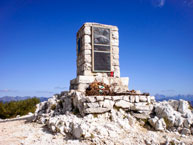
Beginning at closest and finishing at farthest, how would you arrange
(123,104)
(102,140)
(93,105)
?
1. (102,140)
2. (93,105)
3. (123,104)

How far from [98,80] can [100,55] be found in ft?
4.74

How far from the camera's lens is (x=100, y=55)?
30.1 feet

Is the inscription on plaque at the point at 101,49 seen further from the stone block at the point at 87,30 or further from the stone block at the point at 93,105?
the stone block at the point at 93,105

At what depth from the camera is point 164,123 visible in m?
6.01

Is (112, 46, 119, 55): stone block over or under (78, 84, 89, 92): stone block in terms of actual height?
over

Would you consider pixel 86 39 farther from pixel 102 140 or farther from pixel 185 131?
pixel 185 131

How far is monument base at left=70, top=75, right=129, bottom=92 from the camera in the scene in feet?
26.9

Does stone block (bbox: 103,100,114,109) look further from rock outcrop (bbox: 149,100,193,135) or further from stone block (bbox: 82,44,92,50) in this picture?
stone block (bbox: 82,44,92,50)

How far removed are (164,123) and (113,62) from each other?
176 inches

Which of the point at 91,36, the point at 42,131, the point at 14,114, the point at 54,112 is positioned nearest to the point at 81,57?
the point at 91,36

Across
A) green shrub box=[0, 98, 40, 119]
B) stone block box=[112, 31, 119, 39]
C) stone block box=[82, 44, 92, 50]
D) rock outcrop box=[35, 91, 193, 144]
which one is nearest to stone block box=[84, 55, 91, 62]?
stone block box=[82, 44, 92, 50]

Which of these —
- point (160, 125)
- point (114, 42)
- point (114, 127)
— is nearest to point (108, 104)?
point (114, 127)

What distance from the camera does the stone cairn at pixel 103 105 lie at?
5574mm

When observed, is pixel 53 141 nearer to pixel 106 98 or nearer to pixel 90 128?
pixel 90 128
